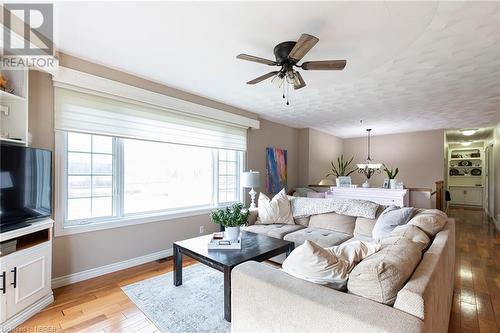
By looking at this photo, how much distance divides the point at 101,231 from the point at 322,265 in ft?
9.03

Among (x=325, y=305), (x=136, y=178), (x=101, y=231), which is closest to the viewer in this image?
(x=325, y=305)

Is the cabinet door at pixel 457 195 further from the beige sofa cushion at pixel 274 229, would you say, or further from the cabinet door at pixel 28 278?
the cabinet door at pixel 28 278

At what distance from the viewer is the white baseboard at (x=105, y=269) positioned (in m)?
2.61

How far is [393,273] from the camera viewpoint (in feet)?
3.58

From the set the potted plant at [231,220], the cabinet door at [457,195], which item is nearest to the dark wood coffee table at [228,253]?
the potted plant at [231,220]

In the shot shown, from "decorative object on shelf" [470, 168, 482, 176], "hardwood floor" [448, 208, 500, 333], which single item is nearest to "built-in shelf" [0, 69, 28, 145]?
"hardwood floor" [448, 208, 500, 333]

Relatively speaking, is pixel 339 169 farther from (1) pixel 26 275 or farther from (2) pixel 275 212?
(1) pixel 26 275

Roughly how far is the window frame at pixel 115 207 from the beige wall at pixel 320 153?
2968 mm

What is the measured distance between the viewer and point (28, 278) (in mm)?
2051

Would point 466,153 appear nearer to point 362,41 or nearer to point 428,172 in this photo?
point 428,172

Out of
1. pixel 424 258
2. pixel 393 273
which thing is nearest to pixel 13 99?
pixel 393 273

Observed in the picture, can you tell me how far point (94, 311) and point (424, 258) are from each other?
266 centimetres

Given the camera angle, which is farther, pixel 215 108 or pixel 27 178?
pixel 215 108

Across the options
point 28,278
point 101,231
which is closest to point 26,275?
point 28,278
